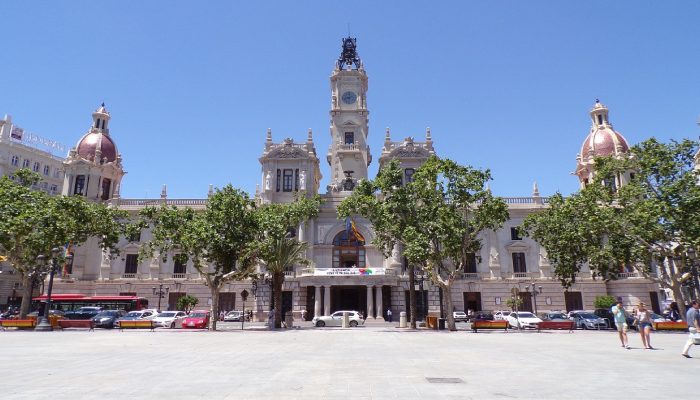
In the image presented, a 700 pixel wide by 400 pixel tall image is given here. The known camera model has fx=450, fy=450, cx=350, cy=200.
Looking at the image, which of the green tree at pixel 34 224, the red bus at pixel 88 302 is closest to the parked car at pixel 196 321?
the green tree at pixel 34 224

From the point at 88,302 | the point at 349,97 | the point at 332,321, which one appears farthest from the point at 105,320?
the point at 349,97

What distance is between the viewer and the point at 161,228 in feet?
116

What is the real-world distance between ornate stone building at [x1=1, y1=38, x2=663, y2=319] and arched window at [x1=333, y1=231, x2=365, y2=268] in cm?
12

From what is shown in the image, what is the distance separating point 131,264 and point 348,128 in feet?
102

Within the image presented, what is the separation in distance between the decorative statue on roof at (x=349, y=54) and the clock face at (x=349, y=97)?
471cm

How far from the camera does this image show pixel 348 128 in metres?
58.0

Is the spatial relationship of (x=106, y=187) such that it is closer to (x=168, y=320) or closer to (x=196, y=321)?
(x=168, y=320)

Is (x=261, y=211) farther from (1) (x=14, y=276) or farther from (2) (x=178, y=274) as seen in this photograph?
(1) (x=14, y=276)

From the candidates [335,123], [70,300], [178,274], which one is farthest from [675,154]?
[70,300]

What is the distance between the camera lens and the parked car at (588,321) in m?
34.8

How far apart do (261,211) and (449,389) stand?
29.9 meters

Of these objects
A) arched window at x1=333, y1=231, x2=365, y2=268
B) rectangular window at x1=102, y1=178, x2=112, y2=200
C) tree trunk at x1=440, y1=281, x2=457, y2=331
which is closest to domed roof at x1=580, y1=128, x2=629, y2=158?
arched window at x1=333, y1=231, x2=365, y2=268

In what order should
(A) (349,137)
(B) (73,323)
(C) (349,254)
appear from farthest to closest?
(A) (349,137), (C) (349,254), (B) (73,323)

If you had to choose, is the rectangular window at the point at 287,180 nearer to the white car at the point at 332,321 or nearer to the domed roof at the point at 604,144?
the white car at the point at 332,321
